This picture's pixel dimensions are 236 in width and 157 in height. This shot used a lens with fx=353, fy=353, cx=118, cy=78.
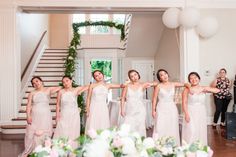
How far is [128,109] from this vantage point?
5340 millimetres

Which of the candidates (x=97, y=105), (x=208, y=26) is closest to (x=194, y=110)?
(x=97, y=105)

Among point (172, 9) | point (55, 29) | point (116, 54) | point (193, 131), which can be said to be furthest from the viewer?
point (55, 29)

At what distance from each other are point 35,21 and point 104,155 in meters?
10.8

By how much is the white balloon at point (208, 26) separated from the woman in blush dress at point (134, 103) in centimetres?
279

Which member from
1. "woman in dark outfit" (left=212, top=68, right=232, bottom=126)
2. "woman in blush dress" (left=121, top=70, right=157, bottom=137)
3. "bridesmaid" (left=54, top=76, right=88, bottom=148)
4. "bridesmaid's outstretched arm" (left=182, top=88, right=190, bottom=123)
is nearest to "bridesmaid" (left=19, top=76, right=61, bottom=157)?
"bridesmaid" (left=54, top=76, right=88, bottom=148)

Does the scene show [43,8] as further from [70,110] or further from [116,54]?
[116,54]

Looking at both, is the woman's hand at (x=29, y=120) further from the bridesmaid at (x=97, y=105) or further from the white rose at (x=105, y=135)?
the white rose at (x=105, y=135)

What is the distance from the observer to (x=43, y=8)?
791cm

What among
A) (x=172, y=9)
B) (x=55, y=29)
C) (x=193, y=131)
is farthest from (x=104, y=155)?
(x=55, y=29)

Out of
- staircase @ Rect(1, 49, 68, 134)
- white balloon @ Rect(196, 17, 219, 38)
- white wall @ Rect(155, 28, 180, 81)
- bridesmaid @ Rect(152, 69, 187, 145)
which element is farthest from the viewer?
white wall @ Rect(155, 28, 180, 81)

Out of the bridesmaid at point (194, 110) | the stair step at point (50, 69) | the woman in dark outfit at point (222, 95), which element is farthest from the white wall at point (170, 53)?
the bridesmaid at point (194, 110)

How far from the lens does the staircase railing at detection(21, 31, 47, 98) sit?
31.1 ft

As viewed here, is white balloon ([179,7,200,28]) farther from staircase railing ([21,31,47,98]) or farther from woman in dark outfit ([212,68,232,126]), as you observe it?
staircase railing ([21,31,47,98])

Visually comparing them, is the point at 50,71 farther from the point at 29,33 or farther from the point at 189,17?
the point at 189,17
